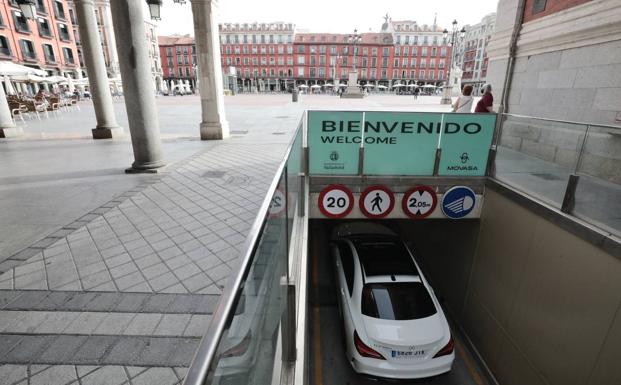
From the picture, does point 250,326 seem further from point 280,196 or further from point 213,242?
point 213,242

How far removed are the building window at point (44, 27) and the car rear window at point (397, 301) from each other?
5304 centimetres

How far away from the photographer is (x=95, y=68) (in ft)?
36.1

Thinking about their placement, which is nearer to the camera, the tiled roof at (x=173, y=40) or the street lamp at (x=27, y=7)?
the street lamp at (x=27, y=7)

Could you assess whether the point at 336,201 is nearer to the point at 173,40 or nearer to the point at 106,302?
the point at 106,302

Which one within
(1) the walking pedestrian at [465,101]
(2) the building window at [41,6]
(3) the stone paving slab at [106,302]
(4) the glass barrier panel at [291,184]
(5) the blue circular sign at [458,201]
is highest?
(2) the building window at [41,6]

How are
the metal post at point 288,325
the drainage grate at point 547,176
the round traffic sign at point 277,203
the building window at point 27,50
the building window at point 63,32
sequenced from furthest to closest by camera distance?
the building window at point 63,32, the building window at point 27,50, the drainage grate at point 547,176, the metal post at point 288,325, the round traffic sign at point 277,203

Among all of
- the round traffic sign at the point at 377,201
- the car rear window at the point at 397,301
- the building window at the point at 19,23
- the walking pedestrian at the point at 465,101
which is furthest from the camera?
the building window at the point at 19,23

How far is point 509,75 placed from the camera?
31.1 feet

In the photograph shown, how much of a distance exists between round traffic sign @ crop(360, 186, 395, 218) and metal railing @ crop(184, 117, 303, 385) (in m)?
5.11

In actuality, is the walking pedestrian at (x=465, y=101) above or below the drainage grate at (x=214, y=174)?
above

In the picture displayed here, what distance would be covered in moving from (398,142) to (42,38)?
172ft

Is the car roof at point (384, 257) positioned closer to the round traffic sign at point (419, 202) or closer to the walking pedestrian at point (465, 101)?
the round traffic sign at point (419, 202)

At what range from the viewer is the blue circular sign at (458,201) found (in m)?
7.05

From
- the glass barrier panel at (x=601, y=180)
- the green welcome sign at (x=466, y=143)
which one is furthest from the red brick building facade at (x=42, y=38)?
the glass barrier panel at (x=601, y=180)
